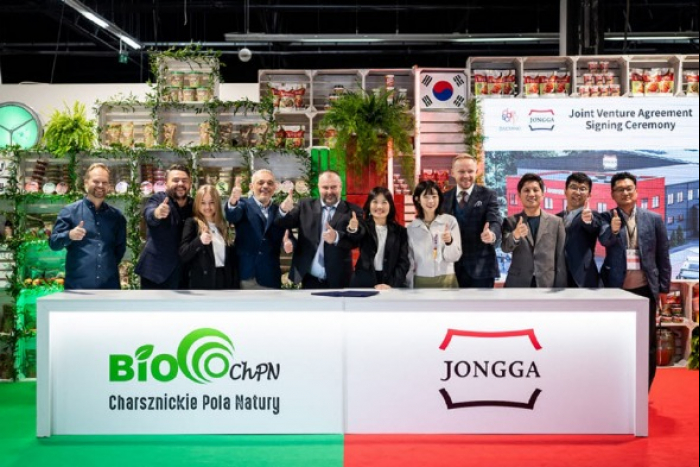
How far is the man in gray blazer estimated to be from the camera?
5.46 m

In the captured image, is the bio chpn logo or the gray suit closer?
the bio chpn logo

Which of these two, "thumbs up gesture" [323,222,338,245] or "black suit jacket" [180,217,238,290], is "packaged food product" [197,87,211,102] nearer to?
"black suit jacket" [180,217,238,290]

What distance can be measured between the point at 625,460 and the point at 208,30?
13.2 meters

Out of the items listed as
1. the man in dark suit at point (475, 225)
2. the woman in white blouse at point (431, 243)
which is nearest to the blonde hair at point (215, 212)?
the woman in white blouse at point (431, 243)

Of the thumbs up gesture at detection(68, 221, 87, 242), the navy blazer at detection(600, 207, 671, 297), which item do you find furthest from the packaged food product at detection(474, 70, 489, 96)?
the thumbs up gesture at detection(68, 221, 87, 242)

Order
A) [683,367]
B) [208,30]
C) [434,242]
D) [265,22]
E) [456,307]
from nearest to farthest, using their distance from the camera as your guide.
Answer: [456,307] < [434,242] < [683,367] < [265,22] < [208,30]

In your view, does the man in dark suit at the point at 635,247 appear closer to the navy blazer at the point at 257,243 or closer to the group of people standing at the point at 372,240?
the group of people standing at the point at 372,240

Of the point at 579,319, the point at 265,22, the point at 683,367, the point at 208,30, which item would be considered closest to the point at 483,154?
the point at 683,367

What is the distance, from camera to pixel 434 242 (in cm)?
523

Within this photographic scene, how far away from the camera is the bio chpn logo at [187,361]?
15.5 ft

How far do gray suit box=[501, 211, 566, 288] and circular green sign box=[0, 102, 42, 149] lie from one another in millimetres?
4934

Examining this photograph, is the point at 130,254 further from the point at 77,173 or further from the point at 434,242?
the point at 434,242

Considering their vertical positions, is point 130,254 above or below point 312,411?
above

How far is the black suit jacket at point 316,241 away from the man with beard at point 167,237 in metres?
0.68
